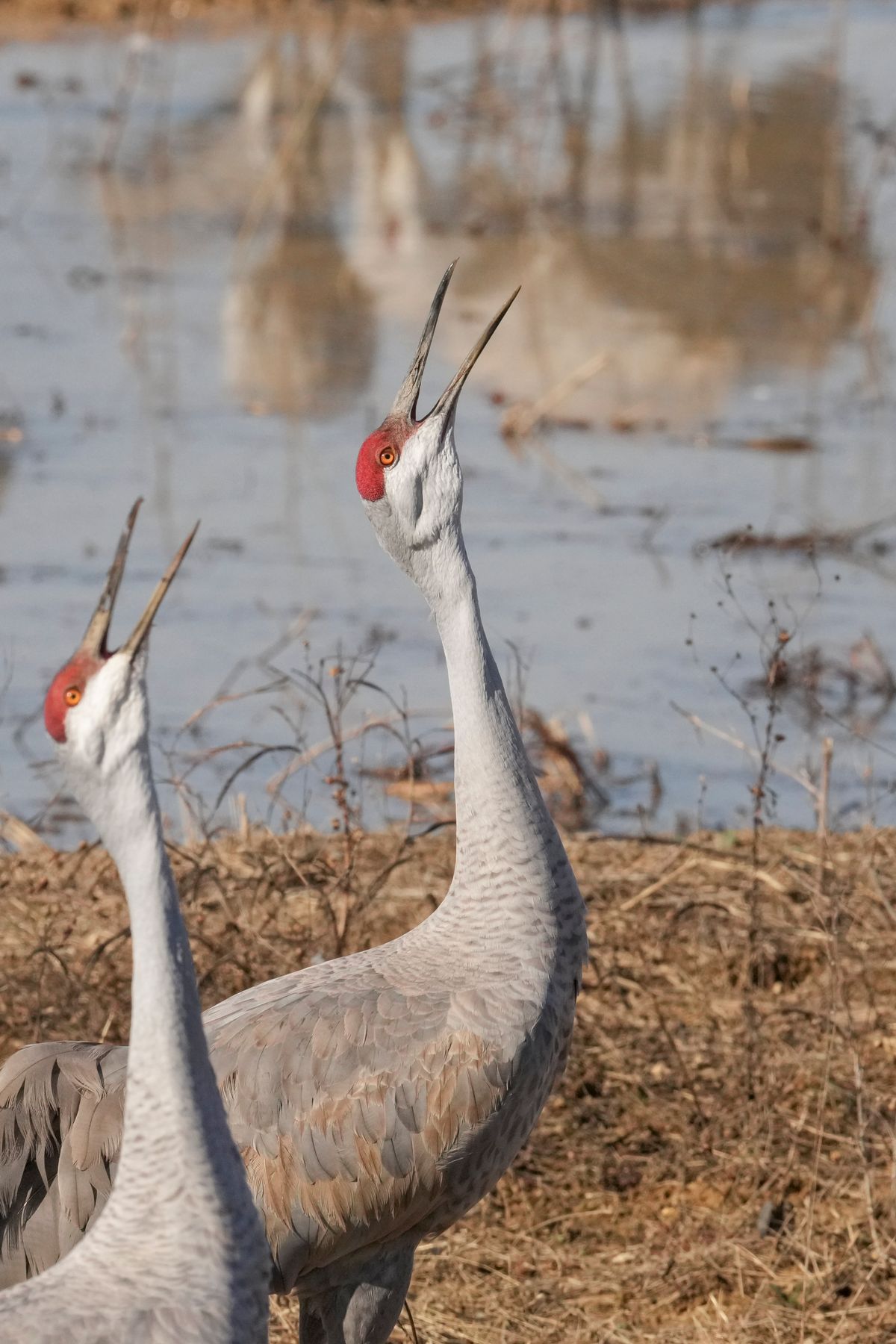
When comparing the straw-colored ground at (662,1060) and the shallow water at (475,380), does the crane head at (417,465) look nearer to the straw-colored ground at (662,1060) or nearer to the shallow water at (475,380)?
the shallow water at (475,380)

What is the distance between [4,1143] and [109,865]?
1.81 metres

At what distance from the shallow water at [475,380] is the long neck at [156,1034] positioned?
62.6 inches

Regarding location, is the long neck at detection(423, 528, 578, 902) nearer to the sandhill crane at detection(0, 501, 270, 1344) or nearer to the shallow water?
the shallow water

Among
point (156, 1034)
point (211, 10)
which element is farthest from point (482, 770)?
point (211, 10)

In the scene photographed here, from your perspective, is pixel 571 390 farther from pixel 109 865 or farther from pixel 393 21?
pixel 393 21

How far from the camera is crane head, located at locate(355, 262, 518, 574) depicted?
10.8ft

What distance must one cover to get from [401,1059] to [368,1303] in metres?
0.38

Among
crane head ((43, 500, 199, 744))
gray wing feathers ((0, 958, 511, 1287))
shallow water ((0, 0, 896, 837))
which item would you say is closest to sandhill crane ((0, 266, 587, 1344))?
gray wing feathers ((0, 958, 511, 1287))

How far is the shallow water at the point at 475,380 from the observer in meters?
6.31

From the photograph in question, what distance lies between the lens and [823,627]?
6820 millimetres

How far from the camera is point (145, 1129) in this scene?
236cm

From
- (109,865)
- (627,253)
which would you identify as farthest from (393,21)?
(109,865)

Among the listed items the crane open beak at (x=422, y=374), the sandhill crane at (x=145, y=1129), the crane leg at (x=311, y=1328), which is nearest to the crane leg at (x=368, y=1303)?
the crane leg at (x=311, y=1328)

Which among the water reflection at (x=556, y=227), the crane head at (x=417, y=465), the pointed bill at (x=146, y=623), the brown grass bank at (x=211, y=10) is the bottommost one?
the pointed bill at (x=146, y=623)
